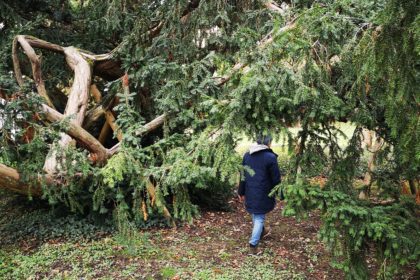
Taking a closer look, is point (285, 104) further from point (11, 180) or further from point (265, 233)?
point (11, 180)

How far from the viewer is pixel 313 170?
13.4 ft

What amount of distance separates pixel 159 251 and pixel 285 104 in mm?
3713

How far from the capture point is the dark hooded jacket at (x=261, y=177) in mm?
5477

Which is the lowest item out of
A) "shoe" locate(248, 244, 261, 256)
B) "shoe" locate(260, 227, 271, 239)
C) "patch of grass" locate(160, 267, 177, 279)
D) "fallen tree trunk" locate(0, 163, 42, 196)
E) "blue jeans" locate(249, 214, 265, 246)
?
"patch of grass" locate(160, 267, 177, 279)

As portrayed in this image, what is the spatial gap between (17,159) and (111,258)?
77.2 inches

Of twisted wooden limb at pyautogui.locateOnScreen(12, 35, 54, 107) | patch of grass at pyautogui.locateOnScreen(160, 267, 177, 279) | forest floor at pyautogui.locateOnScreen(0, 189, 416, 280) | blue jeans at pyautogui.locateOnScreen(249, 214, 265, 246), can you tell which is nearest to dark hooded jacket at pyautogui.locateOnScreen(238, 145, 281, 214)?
blue jeans at pyautogui.locateOnScreen(249, 214, 265, 246)

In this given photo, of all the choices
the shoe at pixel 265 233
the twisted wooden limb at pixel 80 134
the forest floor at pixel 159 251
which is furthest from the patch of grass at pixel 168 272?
the twisted wooden limb at pixel 80 134

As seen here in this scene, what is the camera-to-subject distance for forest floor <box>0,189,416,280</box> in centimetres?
540

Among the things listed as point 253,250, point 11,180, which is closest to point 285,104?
point 253,250

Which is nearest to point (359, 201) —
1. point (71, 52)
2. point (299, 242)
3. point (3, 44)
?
point (299, 242)

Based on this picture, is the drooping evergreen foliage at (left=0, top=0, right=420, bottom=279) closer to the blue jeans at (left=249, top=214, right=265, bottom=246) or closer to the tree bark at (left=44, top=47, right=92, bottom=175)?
the tree bark at (left=44, top=47, right=92, bottom=175)

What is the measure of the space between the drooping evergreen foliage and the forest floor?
623 millimetres

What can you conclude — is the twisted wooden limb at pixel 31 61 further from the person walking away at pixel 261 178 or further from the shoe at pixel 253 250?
the shoe at pixel 253 250

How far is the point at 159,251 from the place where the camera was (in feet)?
19.7
